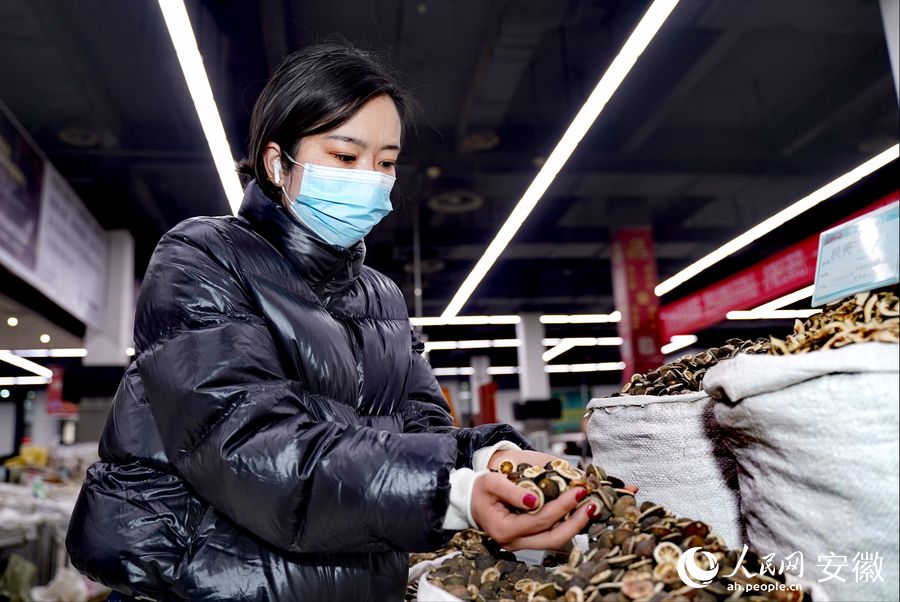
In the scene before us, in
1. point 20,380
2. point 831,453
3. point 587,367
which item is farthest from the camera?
point 587,367

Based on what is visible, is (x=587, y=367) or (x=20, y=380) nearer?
(x=20, y=380)

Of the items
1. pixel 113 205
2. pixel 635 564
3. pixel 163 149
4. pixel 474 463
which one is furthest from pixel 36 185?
pixel 635 564

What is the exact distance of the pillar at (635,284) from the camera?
969cm

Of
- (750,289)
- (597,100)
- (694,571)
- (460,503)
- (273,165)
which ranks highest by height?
(597,100)

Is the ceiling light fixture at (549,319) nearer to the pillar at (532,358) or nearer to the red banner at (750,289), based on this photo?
the pillar at (532,358)

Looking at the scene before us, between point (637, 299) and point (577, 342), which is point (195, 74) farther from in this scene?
point (577, 342)

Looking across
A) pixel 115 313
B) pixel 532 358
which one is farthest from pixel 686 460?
pixel 532 358

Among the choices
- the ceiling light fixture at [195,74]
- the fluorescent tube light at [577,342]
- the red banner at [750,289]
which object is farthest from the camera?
the fluorescent tube light at [577,342]

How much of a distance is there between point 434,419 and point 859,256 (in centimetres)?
96

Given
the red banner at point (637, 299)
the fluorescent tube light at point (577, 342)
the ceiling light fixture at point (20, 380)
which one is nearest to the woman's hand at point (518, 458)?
the red banner at point (637, 299)

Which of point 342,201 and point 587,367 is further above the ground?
point 587,367

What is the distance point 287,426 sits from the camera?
1.00m

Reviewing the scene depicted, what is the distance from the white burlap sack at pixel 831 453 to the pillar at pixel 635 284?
8572 mm

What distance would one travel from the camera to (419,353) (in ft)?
5.71
